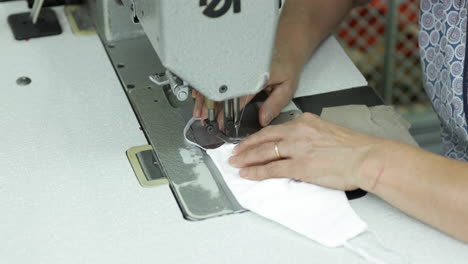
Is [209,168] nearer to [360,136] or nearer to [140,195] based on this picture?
[140,195]

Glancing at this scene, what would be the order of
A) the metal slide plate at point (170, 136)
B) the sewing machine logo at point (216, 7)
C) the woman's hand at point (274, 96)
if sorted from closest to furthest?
1. the sewing machine logo at point (216, 7)
2. the metal slide plate at point (170, 136)
3. the woman's hand at point (274, 96)

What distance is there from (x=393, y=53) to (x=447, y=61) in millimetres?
1093

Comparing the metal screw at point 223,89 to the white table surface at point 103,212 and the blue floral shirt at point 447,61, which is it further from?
the blue floral shirt at point 447,61

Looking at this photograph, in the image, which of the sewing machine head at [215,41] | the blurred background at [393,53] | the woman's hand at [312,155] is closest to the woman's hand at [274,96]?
the woman's hand at [312,155]

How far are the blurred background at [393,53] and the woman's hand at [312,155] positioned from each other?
4.42 ft

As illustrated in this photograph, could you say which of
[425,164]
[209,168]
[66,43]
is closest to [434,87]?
[425,164]

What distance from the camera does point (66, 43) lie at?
6.03ft

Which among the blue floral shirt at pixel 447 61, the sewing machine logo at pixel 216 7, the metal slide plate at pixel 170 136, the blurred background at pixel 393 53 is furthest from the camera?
the blurred background at pixel 393 53

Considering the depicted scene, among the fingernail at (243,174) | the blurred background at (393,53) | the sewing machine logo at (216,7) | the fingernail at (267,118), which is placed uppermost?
the sewing machine logo at (216,7)

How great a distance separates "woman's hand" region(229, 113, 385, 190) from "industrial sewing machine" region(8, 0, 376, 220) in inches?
2.1

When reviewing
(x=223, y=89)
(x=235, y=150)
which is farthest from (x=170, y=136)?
(x=223, y=89)

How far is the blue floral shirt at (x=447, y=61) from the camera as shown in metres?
1.61

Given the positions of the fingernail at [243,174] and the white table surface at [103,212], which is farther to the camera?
the fingernail at [243,174]

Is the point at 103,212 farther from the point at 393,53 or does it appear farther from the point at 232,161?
the point at 393,53
